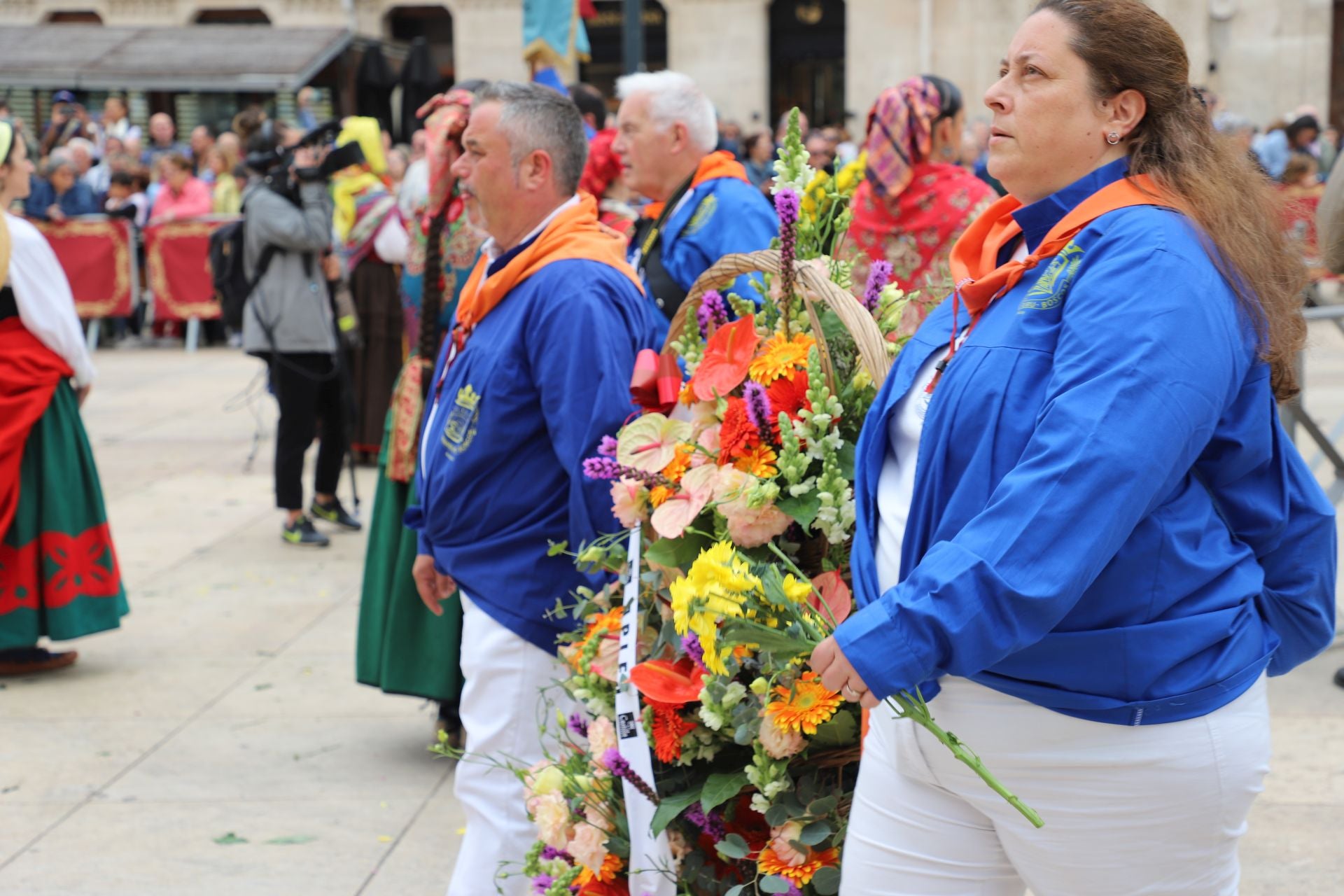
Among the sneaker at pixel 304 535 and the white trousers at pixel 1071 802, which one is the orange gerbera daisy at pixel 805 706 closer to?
the white trousers at pixel 1071 802

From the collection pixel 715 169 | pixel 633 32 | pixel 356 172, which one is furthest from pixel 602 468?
pixel 633 32

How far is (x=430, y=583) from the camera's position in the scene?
3.63 metres

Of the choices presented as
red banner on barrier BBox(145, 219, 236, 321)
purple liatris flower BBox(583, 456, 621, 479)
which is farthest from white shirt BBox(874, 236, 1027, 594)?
red banner on barrier BBox(145, 219, 236, 321)

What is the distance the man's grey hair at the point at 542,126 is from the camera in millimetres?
3449

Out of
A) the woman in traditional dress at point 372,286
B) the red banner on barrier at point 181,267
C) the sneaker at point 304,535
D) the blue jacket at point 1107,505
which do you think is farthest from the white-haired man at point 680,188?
the red banner on barrier at point 181,267

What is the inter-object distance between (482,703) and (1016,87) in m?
1.89

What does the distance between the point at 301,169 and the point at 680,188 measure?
2973 millimetres

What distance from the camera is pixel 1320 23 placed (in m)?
24.5

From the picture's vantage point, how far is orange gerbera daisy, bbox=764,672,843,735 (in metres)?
2.38

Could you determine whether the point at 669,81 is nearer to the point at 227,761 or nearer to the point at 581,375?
the point at 581,375

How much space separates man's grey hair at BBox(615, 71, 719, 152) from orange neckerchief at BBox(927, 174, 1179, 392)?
269 cm

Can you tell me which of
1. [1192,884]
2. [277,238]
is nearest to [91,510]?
[277,238]

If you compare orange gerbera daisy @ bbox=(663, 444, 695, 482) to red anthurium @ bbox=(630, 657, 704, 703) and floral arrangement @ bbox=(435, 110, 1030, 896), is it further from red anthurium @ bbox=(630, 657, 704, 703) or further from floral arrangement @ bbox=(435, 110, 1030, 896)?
red anthurium @ bbox=(630, 657, 704, 703)

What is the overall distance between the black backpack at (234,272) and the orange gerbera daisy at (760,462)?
5277 mm
